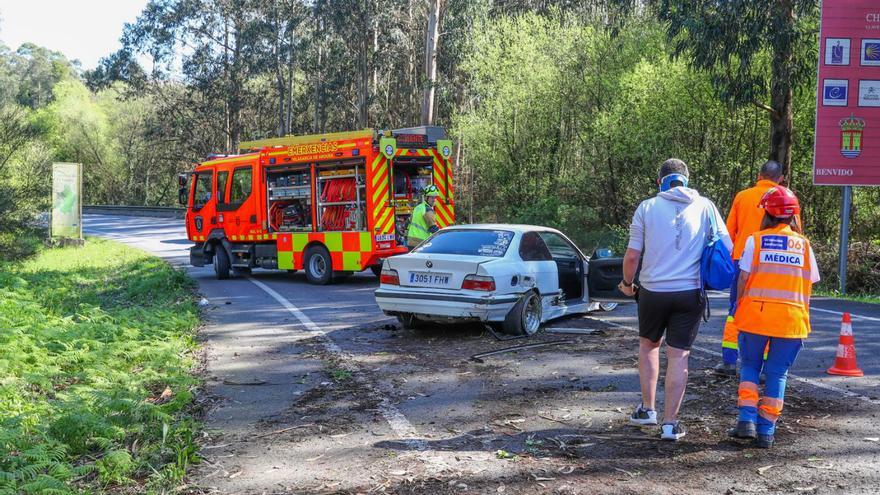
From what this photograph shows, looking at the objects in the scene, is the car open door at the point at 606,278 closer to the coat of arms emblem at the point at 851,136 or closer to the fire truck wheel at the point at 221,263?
the coat of arms emblem at the point at 851,136

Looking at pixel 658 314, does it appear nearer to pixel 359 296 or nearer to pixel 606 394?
pixel 606 394

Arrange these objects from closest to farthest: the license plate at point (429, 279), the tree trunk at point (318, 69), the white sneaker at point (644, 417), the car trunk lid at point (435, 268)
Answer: the white sneaker at point (644, 417)
the car trunk lid at point (435, 268)
the license plate at point (429, 279)
the tree trunk at point (318, 69)

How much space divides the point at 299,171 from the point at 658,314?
11.8 metres

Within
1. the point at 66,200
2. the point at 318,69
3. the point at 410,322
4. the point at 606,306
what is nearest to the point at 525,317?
the point at 410,322

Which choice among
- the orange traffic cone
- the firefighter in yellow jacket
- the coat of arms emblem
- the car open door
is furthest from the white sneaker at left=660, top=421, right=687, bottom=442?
the coat of arms emblem

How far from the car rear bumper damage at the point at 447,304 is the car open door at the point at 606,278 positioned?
99cm

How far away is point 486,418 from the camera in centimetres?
579

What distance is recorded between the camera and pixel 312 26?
4494 centimetres

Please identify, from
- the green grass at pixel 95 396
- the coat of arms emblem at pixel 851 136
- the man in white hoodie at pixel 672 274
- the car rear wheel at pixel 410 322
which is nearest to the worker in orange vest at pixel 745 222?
the man in white hoodie at pixel 672 274

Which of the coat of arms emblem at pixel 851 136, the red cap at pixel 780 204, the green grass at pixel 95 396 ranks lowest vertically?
the green grass at pixel 95 396

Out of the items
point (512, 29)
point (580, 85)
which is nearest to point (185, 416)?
point (580, 85)

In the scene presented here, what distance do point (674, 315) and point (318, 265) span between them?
11.3 m

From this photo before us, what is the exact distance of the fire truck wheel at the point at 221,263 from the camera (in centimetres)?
1748

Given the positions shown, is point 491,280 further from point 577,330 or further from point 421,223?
point 421,223
